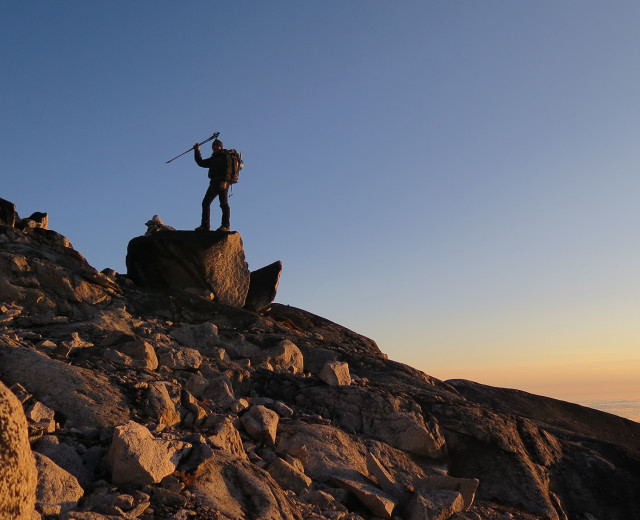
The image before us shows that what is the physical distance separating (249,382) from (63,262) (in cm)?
482

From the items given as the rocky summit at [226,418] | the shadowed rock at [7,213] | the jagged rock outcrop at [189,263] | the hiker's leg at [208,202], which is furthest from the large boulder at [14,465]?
the hiker's leg at [208,202]

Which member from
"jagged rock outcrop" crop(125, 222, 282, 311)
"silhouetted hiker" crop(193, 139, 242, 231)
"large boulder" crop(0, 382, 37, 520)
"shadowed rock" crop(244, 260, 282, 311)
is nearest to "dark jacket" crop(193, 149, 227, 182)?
"silhouetted hiker" crop(193, 139, 242, 231)

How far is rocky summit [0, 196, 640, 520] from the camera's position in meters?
5.55

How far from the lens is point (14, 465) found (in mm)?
3873

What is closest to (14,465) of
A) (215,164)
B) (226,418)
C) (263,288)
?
(226,418)

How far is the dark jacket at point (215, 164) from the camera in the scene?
14875 mm

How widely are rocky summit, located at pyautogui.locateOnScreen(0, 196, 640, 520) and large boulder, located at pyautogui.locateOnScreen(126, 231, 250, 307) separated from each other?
3cm

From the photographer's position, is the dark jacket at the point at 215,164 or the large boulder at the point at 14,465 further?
the dark jacket at the point at 215,164

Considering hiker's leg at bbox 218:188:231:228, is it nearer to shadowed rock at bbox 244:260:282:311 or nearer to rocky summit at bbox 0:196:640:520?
rocky summit at bbox 0:196:640:520

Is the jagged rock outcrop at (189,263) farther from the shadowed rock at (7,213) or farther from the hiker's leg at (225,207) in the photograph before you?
the shadowed rock at (7,213)

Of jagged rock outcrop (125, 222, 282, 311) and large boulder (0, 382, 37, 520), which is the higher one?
jagged rock outcrop (125, 222, 282, 311)

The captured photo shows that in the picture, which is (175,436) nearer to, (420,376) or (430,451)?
(430,451)

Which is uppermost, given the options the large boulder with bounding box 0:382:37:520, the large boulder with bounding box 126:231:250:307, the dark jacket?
the dark jacket

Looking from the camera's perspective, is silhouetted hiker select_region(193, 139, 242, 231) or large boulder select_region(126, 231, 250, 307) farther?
silhouetted hiker select_region(193, 139, 242, 231)
